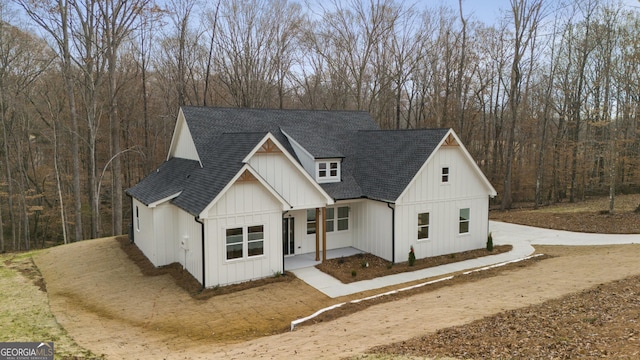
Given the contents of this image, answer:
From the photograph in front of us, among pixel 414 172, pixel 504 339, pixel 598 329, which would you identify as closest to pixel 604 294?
pixel 598 329

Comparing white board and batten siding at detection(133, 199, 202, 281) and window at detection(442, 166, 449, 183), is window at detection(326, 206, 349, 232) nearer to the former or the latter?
window at detection(442, 166, 449, 183)

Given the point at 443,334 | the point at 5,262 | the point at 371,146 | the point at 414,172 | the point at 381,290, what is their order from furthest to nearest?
the point at 371,146 < the point at 5,262 < the point at 414,172 < the point at 381,290 < the point at 443,334

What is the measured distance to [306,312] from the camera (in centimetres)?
1180

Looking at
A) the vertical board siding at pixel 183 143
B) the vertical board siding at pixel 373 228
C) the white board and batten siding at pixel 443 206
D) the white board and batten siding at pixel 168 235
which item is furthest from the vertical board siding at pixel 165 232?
the white board and batten siding at pixel 443 206

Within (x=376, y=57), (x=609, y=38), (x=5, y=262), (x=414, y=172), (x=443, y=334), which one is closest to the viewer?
(x=443, y=334)

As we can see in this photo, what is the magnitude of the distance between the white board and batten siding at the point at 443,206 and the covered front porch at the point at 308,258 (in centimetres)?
235

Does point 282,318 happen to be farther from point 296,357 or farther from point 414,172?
point 414,172

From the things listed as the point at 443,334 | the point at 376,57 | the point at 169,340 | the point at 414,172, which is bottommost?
the point at 169,340

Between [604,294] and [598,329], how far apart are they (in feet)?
10.7

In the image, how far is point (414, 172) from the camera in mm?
16500

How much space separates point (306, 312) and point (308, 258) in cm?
520

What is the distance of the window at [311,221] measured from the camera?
1772 centimetres

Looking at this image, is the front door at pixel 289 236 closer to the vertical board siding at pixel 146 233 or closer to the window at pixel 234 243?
the window at pixel 234 243

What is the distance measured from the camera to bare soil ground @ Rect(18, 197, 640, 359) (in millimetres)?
8453
